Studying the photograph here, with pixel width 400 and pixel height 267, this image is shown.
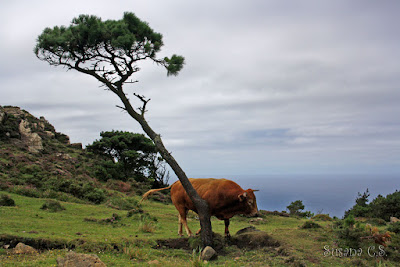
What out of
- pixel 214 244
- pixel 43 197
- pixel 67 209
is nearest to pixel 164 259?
pixel 214 244

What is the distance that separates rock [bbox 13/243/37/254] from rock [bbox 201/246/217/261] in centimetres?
497

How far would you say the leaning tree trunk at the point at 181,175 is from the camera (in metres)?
10.8

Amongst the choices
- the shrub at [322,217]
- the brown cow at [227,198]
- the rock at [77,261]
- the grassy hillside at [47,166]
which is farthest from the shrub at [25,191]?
the shrub at [322,217]

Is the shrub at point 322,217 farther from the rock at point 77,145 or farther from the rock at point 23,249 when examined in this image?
the rock at point 77,145

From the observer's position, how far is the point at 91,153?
42.3 metres

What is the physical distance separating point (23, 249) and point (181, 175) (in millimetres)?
5214

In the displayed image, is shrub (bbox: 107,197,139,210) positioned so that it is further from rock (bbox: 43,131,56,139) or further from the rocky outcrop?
rock (bbox: 43,131,56,139)

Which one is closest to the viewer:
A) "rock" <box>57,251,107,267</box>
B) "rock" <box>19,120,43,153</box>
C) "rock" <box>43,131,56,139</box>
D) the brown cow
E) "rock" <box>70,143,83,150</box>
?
"rock" <box>57,251,107,267</box>

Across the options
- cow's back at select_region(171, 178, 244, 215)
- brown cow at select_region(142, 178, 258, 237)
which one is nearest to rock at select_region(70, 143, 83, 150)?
cow's back at select_region(171, 178, 244, 215)

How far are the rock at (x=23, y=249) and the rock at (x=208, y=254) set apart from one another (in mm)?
4969

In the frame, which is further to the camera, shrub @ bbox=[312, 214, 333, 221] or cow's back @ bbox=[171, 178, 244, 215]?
shrub @ bbox=[312, 214, 333, 221]

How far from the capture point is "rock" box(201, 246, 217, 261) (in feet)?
31.4

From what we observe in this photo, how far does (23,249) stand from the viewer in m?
9.14

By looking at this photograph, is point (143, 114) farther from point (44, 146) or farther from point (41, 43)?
point (44, 146)
